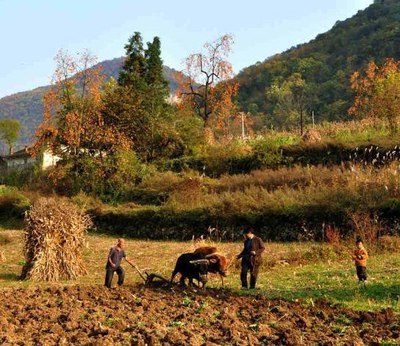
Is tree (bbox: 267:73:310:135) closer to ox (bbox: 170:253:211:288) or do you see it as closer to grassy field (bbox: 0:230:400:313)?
grassy field (bbox: 0:230:400:313)

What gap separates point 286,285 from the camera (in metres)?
13.0

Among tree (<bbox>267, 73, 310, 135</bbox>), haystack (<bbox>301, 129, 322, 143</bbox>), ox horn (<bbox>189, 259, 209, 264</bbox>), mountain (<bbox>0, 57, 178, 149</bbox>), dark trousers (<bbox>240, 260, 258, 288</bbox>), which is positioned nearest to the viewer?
ox horn (<bbox>189, 259, 209, 264</bbox>)

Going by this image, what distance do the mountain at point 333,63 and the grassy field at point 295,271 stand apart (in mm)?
36772

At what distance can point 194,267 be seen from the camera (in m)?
12.8

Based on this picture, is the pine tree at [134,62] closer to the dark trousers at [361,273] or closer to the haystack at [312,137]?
the haystack at [312,137]

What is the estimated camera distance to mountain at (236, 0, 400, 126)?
60.3 meters

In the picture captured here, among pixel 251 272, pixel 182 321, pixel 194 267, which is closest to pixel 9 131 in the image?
pixel 194 267

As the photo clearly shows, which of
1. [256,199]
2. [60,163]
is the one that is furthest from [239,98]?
[256,199]

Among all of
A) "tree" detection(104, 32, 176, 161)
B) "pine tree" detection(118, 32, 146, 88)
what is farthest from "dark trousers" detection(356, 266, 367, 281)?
"pine tree" detection(118, 32, 146, 88)

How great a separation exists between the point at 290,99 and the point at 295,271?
47486 mm

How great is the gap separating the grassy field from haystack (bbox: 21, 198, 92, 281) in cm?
52

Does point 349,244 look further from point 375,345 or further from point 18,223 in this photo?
point 18,223

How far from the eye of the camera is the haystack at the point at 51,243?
604 inches

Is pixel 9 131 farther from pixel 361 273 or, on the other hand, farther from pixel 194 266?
pixel 361 273
